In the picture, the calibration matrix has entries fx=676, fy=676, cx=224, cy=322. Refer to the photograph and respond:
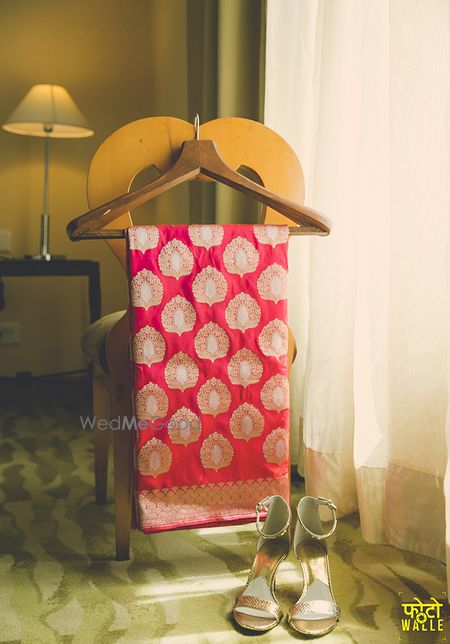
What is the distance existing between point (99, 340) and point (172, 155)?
448 mm

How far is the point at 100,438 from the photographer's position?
1.54 meters

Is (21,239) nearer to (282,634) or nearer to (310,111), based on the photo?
(310,111)

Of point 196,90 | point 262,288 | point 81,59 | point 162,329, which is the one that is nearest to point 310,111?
point 262,288

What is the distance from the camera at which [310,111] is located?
1589 millimetres

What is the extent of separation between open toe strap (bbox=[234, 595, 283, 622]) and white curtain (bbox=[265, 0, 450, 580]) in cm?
34

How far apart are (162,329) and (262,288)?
0.19 metres

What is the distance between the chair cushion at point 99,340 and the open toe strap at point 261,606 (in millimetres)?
528

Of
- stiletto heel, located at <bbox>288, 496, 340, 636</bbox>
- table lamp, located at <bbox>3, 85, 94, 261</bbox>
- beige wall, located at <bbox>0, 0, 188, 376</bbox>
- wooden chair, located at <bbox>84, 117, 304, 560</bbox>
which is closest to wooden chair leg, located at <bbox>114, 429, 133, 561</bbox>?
wooden chair, located at <bbox>84, 117, 304, 560</bbox>

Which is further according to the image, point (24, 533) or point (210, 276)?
point (24, 533)

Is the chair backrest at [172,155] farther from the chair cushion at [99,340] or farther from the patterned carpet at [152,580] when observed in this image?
the patterned carpet at [152,580]

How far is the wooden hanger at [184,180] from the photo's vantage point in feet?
3.71

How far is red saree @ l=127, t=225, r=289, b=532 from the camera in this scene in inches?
44.6

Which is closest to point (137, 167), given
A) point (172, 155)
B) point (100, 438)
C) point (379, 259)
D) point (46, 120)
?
point (172, 155)

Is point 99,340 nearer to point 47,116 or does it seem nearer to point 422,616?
point 422,616
